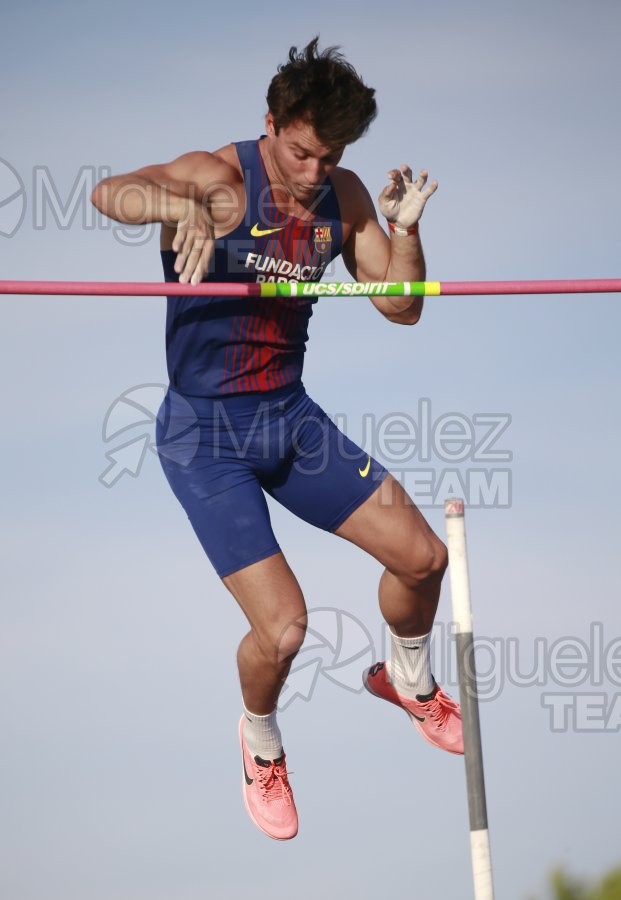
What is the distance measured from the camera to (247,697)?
6129 millimetres

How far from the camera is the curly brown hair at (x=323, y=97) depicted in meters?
5.42

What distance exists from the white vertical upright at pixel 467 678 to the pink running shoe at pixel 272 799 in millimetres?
1634

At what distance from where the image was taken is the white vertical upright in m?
4.82

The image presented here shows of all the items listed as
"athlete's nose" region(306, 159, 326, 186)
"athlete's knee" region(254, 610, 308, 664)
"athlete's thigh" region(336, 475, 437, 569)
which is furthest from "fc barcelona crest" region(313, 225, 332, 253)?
"athlete's knee" region(254, 610, 308, 664)

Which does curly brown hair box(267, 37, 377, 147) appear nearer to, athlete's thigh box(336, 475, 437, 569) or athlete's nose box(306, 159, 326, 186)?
athlete's nose box(306, 159, 326, 186)

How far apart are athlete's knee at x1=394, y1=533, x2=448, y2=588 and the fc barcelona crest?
1442 millimetres

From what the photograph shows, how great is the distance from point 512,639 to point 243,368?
2280 mm

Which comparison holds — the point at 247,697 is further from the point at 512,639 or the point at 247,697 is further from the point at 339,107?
the point at 339,107

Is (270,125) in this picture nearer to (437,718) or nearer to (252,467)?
(252,467)

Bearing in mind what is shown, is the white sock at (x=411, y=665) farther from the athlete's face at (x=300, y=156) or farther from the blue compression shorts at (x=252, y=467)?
the athlete's face at (x=300, y=156)

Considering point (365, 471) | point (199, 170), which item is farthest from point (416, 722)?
point (199, 170)

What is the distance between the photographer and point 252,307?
5.77 metres

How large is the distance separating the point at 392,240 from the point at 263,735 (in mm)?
2509

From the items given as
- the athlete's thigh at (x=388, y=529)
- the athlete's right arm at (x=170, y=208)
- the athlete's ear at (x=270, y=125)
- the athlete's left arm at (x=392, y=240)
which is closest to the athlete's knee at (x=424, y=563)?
the athlete's thigh at (x=388, y=529)
